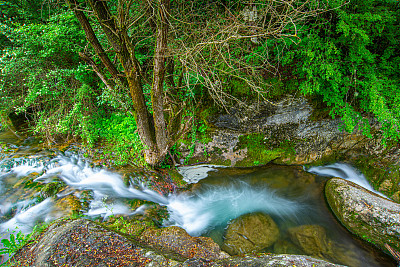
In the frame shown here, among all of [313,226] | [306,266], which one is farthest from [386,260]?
[306,266]

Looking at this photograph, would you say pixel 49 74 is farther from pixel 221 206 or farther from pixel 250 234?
pixel 250 234

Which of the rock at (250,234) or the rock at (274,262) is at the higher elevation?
the rock at (274,262)

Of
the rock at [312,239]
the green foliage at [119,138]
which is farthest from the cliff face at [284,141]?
the rock at [312,239]

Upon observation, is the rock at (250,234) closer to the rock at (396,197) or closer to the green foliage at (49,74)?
the rock at (396,197)

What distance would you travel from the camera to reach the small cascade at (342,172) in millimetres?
5852

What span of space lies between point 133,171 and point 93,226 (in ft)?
9.36

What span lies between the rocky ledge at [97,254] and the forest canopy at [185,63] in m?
2.74

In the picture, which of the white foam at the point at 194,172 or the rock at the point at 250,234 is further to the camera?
the white foam at the point at 194,172

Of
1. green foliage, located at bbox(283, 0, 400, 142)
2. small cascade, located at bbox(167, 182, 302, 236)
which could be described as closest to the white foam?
small cascade, located at bbox(167, 182, 302, 236)

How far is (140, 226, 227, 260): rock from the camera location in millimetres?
3234

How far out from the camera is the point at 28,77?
6074 mm

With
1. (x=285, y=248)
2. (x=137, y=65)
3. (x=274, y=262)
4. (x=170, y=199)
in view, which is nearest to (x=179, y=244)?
(x=274, y=262)

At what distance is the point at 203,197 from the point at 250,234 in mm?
1763

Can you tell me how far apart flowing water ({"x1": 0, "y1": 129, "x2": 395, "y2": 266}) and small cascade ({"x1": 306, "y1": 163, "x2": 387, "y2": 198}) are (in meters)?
0.03
